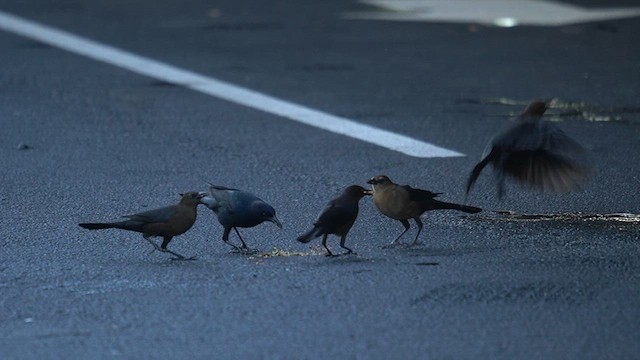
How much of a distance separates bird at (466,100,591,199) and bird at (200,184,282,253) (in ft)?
3.90

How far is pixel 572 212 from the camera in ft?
24.3

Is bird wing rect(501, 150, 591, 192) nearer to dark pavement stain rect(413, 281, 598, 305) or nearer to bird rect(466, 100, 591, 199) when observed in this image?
bird rect(466, 100, 591, 199)

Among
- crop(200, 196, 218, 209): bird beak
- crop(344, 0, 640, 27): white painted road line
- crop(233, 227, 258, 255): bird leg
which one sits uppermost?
crop(344, 0, 640, 27): white painted road line

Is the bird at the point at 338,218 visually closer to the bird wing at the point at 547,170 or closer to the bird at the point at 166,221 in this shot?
the bird at the point at 166,221

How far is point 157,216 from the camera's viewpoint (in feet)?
20.8

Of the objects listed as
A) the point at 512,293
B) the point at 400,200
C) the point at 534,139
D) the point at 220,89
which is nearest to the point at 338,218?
the point at 400,200

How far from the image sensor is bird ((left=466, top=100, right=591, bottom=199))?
273 inches

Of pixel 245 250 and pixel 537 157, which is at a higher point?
pixel 537 157

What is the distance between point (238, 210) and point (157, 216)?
0.35 metres

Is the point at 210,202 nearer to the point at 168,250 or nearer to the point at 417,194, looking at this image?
the point at 168,250

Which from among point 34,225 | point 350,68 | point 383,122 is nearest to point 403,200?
point 34,225

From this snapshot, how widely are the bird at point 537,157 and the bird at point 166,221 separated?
148cm

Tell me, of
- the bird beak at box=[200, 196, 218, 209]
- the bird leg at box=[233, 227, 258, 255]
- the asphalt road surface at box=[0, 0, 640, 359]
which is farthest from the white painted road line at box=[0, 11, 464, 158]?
the bird beak at box=[200, 196, 218, 209]

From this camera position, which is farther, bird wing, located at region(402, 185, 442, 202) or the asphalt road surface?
bird wing, located at region(402, 185, 442, 202)
